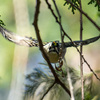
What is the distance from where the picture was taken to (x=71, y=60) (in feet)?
26.6

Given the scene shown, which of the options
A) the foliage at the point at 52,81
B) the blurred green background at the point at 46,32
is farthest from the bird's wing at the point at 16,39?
the blurred green background at the point at 46,32

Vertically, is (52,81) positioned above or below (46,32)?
below

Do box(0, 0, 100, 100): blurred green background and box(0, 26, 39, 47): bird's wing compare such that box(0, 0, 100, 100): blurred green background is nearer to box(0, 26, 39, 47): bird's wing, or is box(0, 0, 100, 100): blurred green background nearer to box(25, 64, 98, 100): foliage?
box(25, 64, 98, 100): foliage

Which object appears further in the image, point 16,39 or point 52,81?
point 52,81

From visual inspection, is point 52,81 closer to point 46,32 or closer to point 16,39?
point 16,39

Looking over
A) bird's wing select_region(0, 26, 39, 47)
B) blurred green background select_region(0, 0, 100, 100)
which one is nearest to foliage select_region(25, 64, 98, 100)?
bird's wing select_region(0, 26, 39, 47)

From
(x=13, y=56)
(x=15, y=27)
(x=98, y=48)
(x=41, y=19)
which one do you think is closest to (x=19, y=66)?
(x=13, y=56)

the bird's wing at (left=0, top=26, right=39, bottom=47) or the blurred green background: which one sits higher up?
the blurred green background

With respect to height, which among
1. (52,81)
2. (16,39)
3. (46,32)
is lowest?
(52,81)

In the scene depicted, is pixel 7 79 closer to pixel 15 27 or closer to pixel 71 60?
pixel 15 27

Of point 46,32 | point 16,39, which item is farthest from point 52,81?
point 46,32

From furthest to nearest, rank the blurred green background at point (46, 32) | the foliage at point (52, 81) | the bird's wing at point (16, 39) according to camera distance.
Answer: the blurred green background at point (46, 32), the foliage at point (52, 81), the bird's wing at point (16, 39)

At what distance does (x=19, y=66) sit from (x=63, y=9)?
297cm

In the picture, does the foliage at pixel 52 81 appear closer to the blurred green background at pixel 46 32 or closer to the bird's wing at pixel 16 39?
the bird's wing at pixel 16 39
